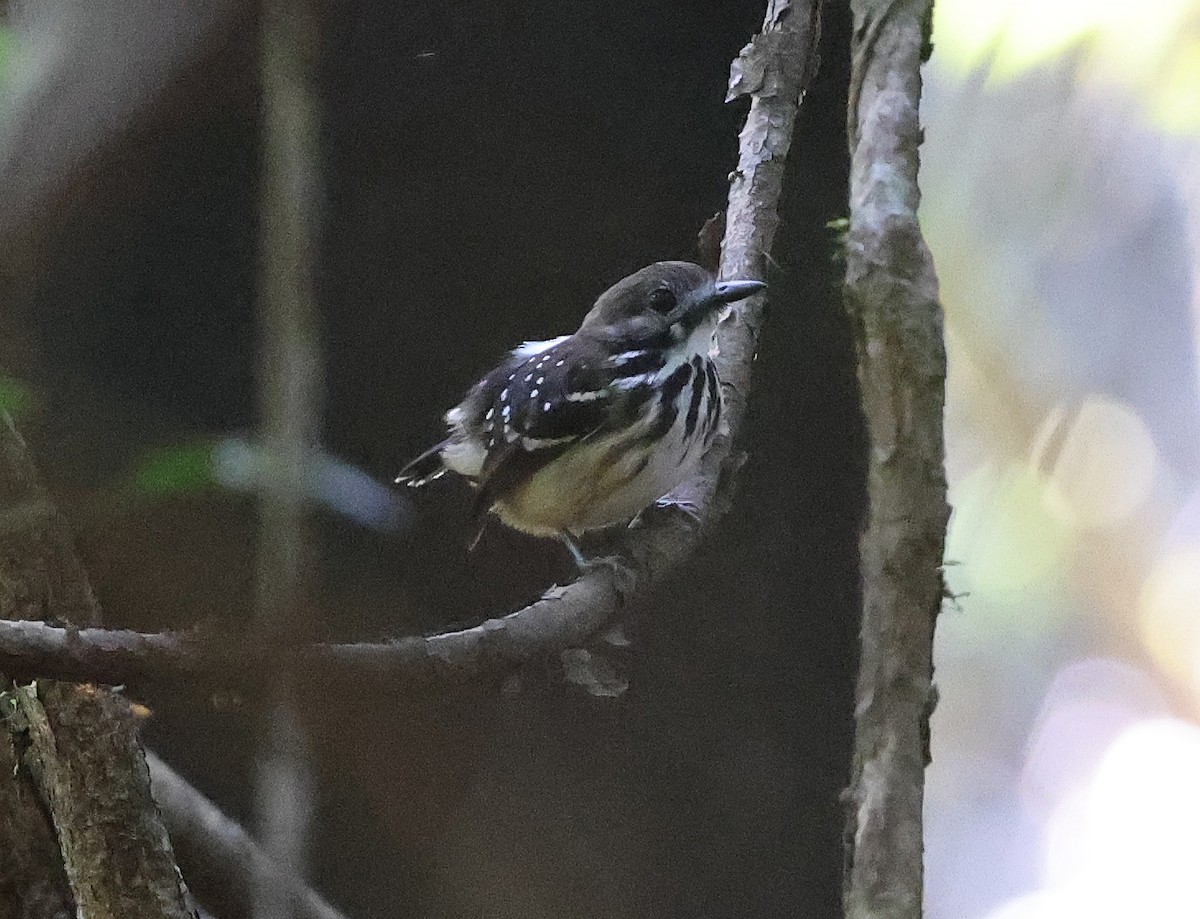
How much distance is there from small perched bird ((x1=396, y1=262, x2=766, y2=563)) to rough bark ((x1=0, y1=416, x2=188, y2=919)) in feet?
1.65

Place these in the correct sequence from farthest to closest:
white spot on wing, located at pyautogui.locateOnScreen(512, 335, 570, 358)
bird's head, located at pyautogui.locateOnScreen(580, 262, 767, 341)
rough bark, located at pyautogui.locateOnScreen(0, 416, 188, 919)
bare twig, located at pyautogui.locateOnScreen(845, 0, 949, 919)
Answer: white spot on wing, located at pyautogui.locateOnScreen(512, 335, 570, 358) < bird's head, located at pyautogui.locateOnScreen(580, 262, 767, 341) < rough bark, located at pyautogui.locateOnScreen(0, 416, 188, 919) < bare twig, located at pyautogui.locateOnScreen(845, 0, 949, 919)

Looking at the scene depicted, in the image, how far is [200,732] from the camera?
1715mm

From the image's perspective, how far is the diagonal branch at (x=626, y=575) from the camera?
2.04ft

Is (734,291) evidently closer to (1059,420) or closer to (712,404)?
(712,404)

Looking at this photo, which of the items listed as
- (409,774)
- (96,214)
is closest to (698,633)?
(409,774)

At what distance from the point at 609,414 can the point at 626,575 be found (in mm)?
219

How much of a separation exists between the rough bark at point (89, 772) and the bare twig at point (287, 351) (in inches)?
28.8

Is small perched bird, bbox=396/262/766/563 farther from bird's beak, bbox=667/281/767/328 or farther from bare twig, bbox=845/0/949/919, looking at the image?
bare twig, bbox=845/0/949/919

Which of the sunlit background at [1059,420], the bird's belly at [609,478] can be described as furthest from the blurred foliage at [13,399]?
the sunlit background at [1059,420]

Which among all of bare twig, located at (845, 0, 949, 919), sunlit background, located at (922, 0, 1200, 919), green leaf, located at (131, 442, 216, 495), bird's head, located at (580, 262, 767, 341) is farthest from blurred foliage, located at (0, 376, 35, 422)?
sunlit background, located at (922, 0, 1200, 919)

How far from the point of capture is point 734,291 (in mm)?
1436

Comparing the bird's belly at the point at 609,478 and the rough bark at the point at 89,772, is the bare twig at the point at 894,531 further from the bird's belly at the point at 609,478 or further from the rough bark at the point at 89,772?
the rough bark at the point at 89,772

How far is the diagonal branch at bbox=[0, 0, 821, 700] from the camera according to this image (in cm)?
62

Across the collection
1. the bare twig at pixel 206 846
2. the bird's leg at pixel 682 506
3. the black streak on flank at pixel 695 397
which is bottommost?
the bare twig at pixel 206 846
